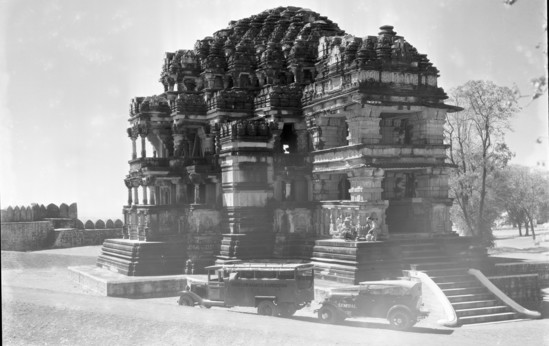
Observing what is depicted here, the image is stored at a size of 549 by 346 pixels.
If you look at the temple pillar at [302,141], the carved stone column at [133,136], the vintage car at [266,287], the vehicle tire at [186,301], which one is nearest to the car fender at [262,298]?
the vintage car at [266,287]

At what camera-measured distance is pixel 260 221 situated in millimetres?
30125

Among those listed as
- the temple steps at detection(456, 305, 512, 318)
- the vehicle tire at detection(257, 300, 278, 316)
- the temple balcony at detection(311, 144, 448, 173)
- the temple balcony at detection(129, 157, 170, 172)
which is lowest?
the temple steps at detection(456, 305, 512, 318)

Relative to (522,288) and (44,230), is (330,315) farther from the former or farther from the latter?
(44,230)

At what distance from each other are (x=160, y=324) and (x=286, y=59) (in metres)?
17.7

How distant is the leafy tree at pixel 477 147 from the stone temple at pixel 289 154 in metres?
8.72

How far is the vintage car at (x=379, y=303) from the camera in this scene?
1997 cm

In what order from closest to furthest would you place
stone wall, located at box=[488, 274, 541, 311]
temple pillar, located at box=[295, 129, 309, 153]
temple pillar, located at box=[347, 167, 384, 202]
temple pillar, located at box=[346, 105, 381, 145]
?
stone wall, located at box=[488, 274, 541, 311] < temple pillar, located at box=[347, 167, 384, 202] < temple pillar, located at box=[346, 105, 381, 145] < temple pillar, located at box=[295, 129, 309, 153]

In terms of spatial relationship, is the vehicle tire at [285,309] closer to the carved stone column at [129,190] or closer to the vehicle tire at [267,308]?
the vehicle tire at [267,308]

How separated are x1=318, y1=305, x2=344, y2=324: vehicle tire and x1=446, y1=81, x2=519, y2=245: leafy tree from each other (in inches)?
711

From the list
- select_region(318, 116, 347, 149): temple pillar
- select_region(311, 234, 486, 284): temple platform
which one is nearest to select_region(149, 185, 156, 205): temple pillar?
select_region(318, 116, 347, 149): temple pillar

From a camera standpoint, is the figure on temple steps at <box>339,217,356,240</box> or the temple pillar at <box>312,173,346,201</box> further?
the temple pillar at <box>312,173,346,201</box>

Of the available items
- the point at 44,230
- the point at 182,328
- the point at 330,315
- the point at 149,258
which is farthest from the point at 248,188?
the point at 44,230

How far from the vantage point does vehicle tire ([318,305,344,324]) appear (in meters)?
20.5

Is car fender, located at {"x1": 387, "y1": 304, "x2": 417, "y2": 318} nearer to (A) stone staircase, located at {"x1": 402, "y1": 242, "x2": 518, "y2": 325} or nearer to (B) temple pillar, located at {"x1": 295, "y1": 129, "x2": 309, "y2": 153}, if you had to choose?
(A) stone staircase, located at {"x1": 402, "y1": 242, "x2": 518, "y2": 325}
